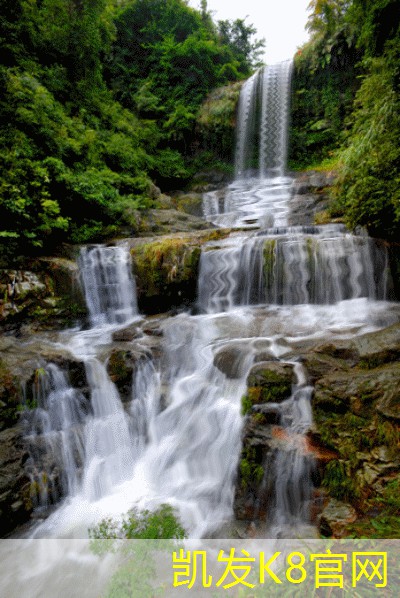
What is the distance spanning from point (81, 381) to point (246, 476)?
9.39 feet

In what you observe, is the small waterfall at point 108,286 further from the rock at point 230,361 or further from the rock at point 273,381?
the rock at point 273,381

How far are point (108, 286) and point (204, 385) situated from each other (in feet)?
13.3

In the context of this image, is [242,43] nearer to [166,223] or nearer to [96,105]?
[96,105]

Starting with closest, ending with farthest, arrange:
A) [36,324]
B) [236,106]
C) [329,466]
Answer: [329,466]
[36,324]
[236,106]

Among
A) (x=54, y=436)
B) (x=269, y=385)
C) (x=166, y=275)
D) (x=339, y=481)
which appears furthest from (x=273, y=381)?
(x=166, y=275)

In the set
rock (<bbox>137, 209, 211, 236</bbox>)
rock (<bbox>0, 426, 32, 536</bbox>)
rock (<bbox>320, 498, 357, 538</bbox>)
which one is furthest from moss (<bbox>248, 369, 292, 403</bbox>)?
rock (<bbox>137, 209, 211, 236</bbox>)

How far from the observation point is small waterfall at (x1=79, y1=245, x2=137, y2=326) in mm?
7906

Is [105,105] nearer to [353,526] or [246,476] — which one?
[246,476]

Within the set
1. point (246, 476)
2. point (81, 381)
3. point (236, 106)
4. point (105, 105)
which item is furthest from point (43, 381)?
point (236, 106)

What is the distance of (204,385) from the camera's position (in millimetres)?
5070

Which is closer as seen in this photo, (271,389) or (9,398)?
(271,389)

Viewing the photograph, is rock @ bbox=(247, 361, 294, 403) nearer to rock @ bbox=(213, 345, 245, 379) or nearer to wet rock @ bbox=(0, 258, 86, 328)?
rock @ bbox=(213, 345, 245, 379)

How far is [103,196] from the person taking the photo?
9.48m

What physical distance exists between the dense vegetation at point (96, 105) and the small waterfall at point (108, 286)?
1.04 meters
